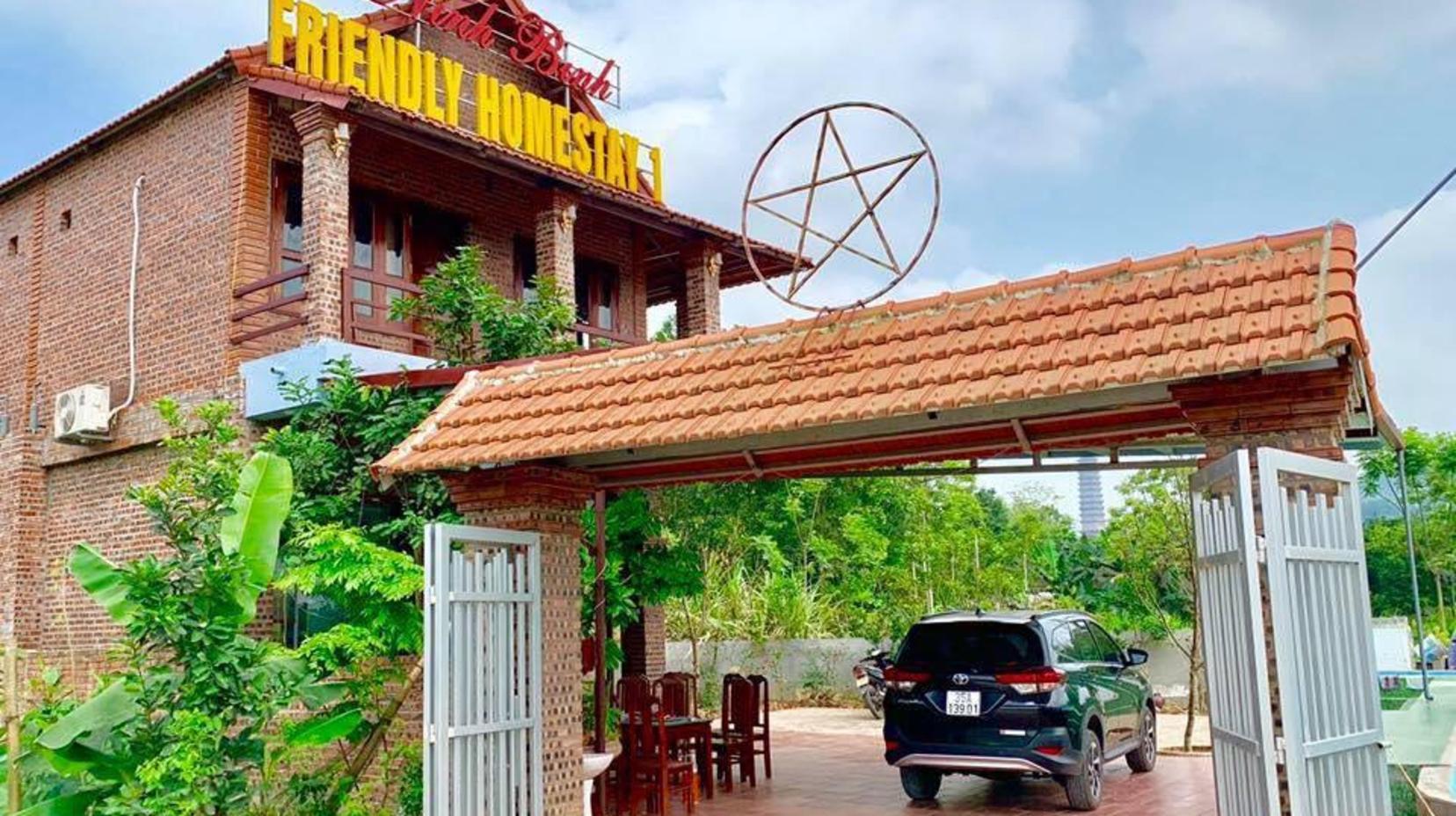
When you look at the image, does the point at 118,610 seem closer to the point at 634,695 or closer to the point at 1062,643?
the point at 634,695

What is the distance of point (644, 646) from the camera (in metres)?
15.9

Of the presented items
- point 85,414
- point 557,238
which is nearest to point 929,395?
point 557,238

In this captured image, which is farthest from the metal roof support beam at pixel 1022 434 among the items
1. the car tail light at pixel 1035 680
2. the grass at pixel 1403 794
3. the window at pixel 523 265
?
Answer: the window at pixel 523 265

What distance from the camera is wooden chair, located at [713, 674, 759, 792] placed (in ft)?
38.0

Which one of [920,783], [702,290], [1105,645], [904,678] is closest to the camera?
[904,678]

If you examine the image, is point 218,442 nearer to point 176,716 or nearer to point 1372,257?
point 176,716

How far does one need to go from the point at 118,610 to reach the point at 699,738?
484 centimetres

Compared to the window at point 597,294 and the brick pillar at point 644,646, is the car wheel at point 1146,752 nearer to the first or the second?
the brick pillar at point 644,646

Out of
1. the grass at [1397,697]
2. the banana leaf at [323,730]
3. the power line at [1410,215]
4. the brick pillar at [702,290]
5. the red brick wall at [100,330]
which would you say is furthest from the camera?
the brick pillar at [702,290]

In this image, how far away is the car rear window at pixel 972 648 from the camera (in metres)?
9.71

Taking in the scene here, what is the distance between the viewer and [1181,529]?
15219mm

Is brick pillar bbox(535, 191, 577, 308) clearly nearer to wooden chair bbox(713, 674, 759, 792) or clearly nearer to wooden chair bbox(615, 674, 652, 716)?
wooden chair bbox(713, 674, 759, 792)

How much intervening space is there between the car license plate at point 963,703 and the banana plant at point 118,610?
492 cm

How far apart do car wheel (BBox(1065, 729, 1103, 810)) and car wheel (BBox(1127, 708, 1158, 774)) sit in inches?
81.0
